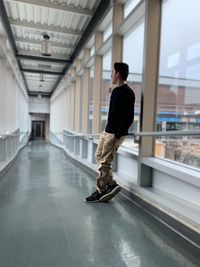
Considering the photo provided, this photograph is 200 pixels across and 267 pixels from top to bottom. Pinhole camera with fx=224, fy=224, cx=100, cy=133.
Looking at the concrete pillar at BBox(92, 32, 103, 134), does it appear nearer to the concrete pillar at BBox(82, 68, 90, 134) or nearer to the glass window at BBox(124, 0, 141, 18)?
the concrete pillar at BBox(82, 68, 90, 134)

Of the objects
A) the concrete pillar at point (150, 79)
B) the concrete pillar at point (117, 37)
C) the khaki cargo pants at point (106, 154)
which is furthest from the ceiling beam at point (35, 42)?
the khaki cargo pants at point (106, 154)

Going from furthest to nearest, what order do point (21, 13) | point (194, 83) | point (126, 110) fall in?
1. point (21, 13)
2. point (126, 110)
3. point (194, 83)

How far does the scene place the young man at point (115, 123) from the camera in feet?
7.68

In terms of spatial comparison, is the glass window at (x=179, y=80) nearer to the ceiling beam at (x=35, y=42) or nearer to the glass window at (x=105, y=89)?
the glass window at (x=105, y=89)

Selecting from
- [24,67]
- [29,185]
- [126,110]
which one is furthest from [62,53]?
[126,110]

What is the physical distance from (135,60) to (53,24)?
2.84 m

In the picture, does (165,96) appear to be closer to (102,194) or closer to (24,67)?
(102,194)

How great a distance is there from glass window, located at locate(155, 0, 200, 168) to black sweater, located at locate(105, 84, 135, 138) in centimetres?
50

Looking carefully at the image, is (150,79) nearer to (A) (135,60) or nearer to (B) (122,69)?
(B) (122,69)

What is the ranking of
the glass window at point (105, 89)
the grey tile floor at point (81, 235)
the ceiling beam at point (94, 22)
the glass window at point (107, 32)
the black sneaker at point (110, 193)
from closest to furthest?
the grey tile floor at point (81, 235) → the black sneaker at point (110, 193) → the ceiling beam at point (94, 22) → the glass window at point (107, 32) → the glass window at point (105, 89)

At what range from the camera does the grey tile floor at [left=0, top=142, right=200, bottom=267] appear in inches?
58.2

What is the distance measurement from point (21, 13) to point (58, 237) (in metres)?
4.69

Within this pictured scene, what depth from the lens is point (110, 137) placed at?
2398 millimetres

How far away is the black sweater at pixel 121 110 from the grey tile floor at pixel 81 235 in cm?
85
